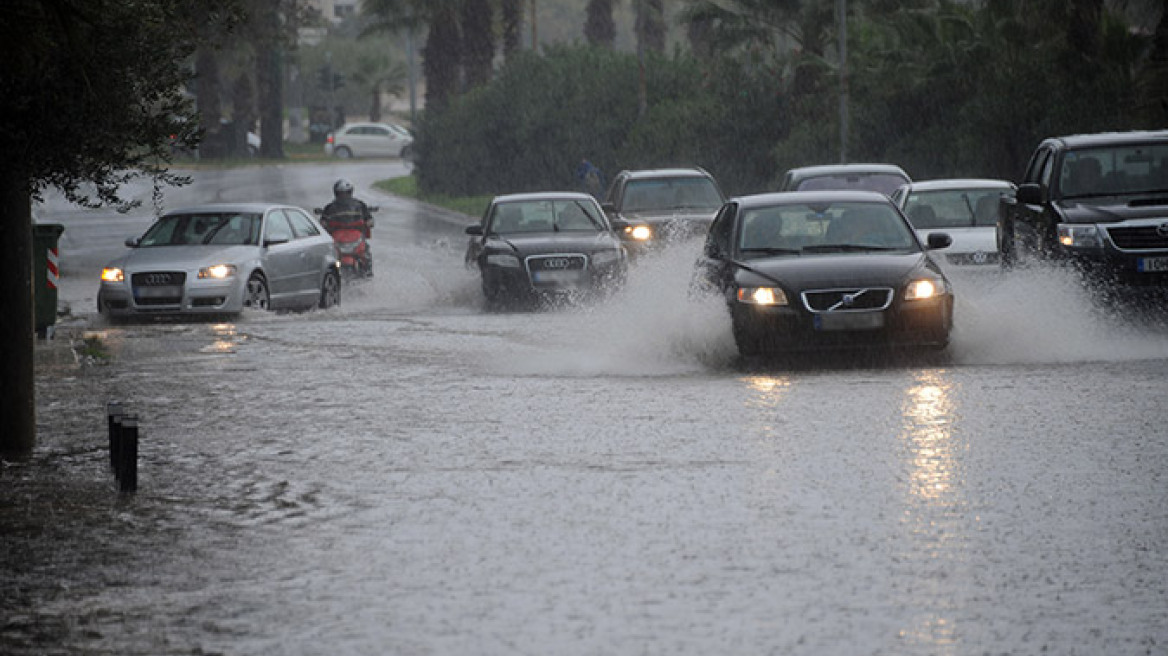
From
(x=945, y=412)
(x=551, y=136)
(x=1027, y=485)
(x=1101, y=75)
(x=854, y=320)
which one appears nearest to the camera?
(x=1027, y=485)

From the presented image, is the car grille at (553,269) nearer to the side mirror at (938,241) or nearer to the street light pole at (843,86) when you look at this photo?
the side mirror at (938,241)

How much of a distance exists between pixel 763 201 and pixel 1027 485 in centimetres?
745

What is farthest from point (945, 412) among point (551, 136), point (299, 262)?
point (551, 136)

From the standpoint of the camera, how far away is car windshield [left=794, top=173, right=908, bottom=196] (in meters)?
25.8

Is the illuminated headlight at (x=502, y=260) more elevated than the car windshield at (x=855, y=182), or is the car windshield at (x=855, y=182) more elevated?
the car windshield at (x=855, y=182)

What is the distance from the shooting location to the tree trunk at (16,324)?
1202 cm

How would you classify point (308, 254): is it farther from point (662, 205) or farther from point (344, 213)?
point (662, 205)

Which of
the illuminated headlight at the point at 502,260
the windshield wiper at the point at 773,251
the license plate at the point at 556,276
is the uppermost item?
the windshield wiper at the point at 773,251

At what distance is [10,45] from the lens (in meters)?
9.38

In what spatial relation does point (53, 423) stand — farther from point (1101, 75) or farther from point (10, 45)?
point (1101, 75)

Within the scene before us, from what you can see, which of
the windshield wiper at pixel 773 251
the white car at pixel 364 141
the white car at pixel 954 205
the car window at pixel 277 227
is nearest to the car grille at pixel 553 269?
the car window at pixel 277 227

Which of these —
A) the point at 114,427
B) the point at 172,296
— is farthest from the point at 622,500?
the point at 172,296

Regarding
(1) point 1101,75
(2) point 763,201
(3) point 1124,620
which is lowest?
(3) point 1124,620

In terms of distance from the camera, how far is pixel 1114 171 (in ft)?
63.7
